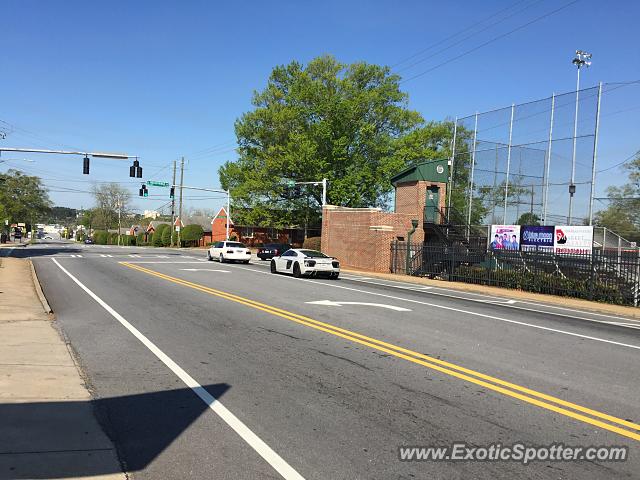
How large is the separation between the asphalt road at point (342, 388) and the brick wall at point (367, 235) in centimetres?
1932

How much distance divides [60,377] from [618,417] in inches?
250

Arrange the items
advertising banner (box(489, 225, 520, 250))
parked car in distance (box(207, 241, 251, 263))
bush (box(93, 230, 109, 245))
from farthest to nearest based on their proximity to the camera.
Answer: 1. bush (box(93, 230, 109, 245))
2. parked car in distance (box(207, 241, 251, 263))
3. advertising banner (box(489, 225, 520, 250))

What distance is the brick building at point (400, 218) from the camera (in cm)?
3200

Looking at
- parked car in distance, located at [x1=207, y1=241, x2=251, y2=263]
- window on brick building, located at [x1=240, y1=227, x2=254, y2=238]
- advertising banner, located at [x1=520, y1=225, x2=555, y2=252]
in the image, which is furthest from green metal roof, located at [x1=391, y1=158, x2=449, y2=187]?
window on brick building, located at [x1=240, y1=227, x2=254, y2=238]

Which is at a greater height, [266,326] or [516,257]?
[516,257]

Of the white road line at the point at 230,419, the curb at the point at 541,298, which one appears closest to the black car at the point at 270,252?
the curb at the point at 541,298

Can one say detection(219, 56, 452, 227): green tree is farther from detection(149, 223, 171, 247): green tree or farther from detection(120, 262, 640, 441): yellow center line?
detection(120, 262, 640, 441): yellow center line

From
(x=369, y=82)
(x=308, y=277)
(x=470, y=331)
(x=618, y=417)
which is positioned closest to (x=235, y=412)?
(x=618, y=417)

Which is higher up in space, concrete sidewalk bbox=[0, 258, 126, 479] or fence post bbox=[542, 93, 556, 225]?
fence post bbox=[542, 93, 556, 225]

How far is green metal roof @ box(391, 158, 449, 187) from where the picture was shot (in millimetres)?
32719

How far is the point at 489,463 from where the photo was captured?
4168mm

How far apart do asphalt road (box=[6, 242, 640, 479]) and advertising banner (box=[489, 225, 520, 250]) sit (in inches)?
493

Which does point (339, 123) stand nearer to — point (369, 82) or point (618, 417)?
point (369, 82)

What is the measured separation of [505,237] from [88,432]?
77.7ft
